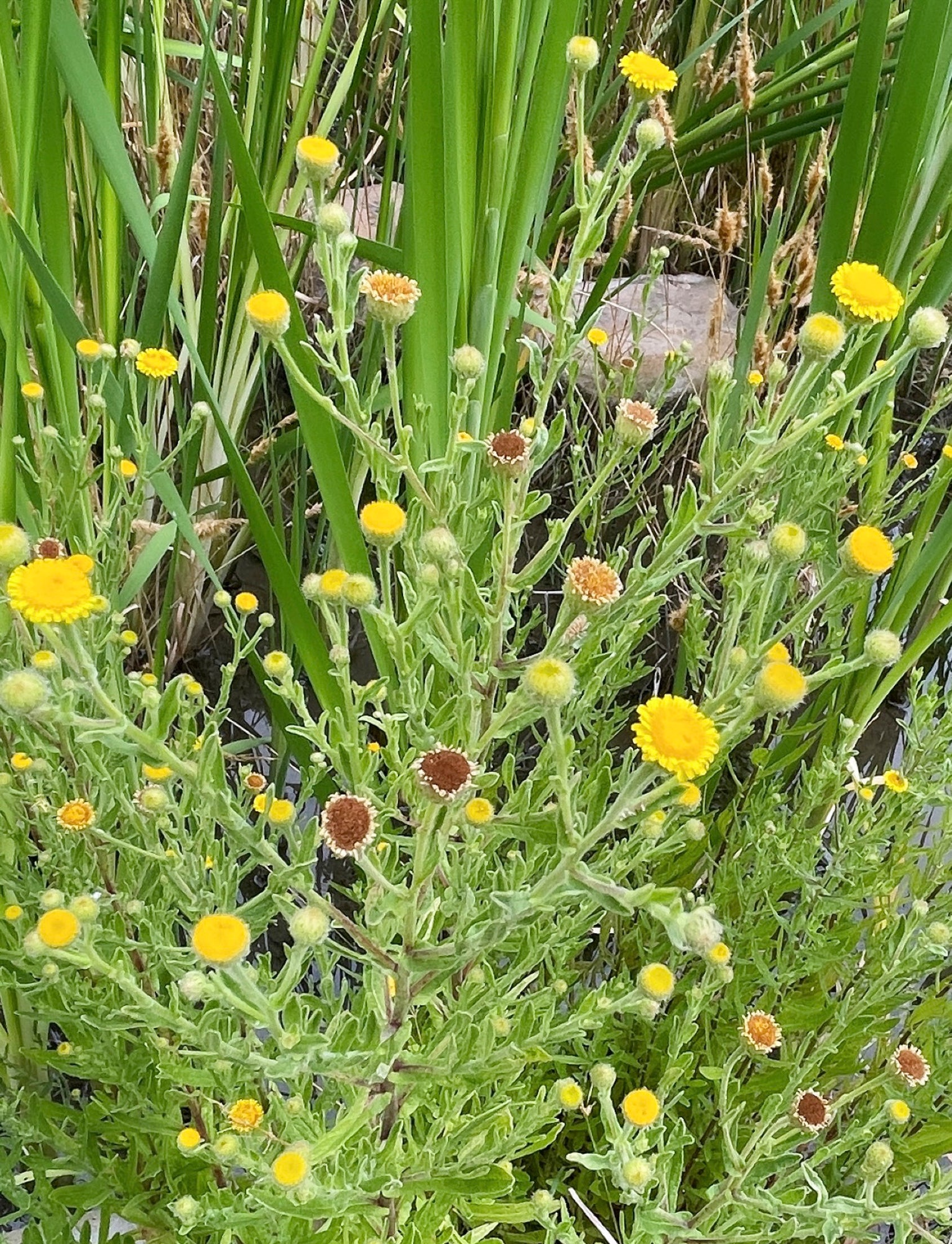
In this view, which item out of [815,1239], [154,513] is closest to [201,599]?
[154,513]

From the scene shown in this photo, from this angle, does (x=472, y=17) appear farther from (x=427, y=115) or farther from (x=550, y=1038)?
(x=550, y=1038)

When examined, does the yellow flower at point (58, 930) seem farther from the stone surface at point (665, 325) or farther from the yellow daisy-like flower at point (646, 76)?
the stone surface at point (665, 325)

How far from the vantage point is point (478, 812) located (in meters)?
0.64

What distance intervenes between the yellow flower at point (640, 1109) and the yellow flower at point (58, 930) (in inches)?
15.4

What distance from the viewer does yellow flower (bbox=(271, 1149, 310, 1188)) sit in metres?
0.57

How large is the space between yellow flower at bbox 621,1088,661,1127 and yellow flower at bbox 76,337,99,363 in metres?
0.73

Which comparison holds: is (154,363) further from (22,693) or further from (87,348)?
(22,693)

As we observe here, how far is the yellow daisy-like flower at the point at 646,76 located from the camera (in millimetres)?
663

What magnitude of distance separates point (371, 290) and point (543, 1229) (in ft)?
3.23

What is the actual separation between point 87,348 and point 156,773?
1.22ft

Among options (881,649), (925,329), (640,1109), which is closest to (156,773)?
(640,1109)

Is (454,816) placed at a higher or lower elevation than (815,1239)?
higher

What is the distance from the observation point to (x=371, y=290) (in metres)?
0.63

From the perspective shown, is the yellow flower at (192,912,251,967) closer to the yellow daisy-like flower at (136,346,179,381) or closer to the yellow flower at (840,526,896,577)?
the yellow flower at (840,526,896,577)
